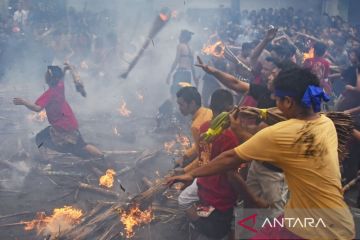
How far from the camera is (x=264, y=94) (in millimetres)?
4645

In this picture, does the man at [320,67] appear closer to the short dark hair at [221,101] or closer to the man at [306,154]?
the short dark hair at [221,101]

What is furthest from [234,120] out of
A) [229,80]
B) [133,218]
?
[133,218]

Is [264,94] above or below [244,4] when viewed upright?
below

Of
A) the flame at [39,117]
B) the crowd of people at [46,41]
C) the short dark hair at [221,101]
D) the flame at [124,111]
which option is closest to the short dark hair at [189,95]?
the short dark hair at [221,101]

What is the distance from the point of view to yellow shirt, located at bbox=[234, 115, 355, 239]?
2.54 meters

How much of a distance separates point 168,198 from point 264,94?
2572 mm

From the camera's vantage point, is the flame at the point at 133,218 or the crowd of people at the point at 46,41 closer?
the flame at the point at 133,218

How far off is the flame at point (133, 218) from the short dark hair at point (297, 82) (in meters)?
3.47

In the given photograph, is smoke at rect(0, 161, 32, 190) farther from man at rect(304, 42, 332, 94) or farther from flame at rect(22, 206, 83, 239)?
man at rect(304, 42, 332, 94)

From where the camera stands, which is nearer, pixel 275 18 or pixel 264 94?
pixel 264 94

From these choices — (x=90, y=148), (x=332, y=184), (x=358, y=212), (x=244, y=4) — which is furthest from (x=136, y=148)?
(x=244, y=4)

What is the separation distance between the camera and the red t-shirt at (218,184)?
394cm

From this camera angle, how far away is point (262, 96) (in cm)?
462

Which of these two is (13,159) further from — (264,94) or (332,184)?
(332,184)
